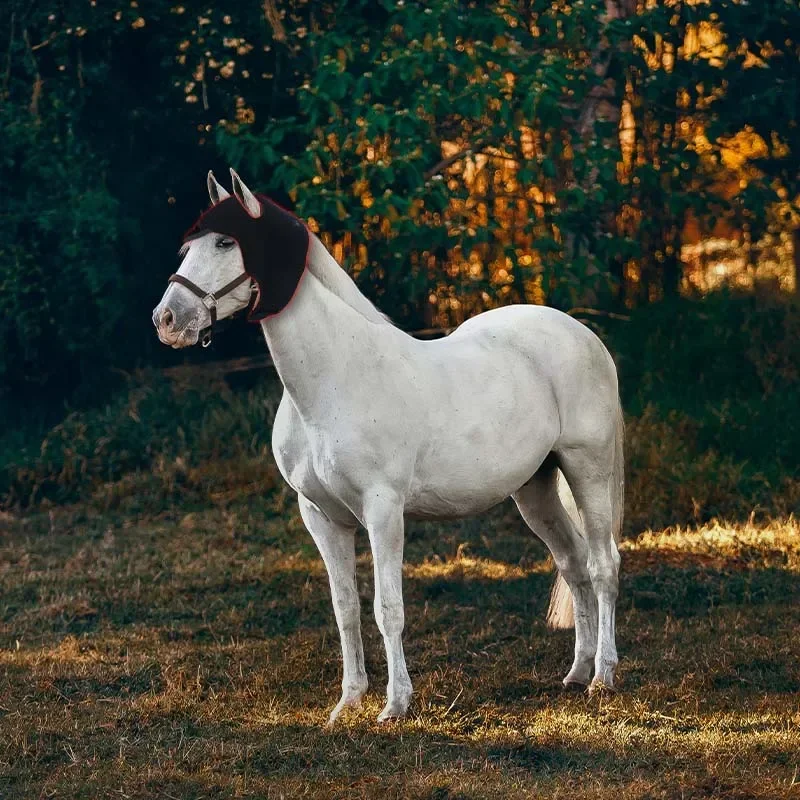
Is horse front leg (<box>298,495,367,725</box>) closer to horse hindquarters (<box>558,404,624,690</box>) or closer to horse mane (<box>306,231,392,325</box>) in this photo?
horse mane (<box>306,231,392,325</box>)

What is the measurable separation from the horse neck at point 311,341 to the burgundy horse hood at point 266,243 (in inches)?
3.2

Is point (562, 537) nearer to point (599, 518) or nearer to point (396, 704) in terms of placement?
point (599, 518)

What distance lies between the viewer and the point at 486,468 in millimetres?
5090

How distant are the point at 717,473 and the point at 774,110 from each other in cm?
325

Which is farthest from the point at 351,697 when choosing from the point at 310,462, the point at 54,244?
the point at 54,244

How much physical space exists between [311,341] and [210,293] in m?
0.42

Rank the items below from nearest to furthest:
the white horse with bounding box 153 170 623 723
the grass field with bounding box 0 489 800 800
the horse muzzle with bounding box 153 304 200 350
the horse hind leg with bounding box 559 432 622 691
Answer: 1. the grass field with bounding box 0 489 800 800
2. the horse muzzle with bounding box 153 304 200 350
3. the white horse with bounding box 153 170 623 723
4. the horse hind leg with bounding box 559 432 622 691

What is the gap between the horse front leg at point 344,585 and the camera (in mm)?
5086

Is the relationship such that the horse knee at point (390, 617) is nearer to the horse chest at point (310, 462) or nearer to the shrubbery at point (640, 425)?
the horse chest at point (310, 462)

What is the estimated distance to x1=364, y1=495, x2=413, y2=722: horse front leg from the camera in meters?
4.80

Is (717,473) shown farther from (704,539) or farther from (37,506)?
(37,506)

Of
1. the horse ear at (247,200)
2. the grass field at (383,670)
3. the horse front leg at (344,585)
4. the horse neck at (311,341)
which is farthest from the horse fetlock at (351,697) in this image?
the horse ear at (247,200)

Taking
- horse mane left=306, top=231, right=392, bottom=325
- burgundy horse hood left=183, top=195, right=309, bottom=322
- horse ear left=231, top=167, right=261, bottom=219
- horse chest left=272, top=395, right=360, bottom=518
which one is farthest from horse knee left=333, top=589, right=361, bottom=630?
horse ear left=231, top=167, right=261, bottom=219

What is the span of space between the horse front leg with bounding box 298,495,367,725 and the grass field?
0.51ft
